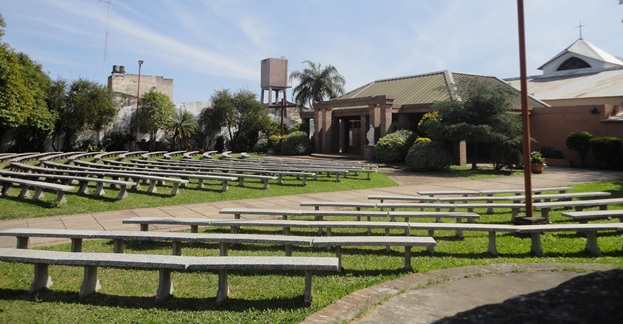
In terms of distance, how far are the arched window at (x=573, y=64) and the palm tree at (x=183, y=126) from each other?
3752 cm

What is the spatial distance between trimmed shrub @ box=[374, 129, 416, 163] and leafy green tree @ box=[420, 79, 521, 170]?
3337mm

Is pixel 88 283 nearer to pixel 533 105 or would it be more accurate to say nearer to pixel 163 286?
pixel 163 286

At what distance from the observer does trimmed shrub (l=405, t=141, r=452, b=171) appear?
804 inches

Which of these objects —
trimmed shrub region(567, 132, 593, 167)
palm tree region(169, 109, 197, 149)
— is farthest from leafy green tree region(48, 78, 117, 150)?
trimmed shrub region(567, 132, 593, 167)

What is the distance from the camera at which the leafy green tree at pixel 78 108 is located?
3209 centimetres

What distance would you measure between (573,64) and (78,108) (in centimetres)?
4615

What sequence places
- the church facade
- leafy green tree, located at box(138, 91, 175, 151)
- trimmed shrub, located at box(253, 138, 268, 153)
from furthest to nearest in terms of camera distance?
1. trimmed shrub, located at box(253, 138, 268, 153)
2. leafy green tree, located at box(138, 91, 175, 151)
3. the church facade

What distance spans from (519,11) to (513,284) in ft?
16.2

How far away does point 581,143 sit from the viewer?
923 inches

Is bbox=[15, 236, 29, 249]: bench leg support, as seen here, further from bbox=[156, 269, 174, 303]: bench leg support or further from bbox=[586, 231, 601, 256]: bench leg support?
bbox=[586, 231, 601, 256]: bench leg support

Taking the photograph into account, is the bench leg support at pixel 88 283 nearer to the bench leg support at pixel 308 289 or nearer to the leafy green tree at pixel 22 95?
the bench leg support at pixel 308 289

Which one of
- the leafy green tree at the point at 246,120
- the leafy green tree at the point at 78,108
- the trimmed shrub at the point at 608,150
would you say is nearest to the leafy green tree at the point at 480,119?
the trimmed shrub at the point at 608,150

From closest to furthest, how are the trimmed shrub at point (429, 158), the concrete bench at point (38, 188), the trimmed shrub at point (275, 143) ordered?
the concrete bench at point (38, 188), the trimmed shrub at point (429, 158), the trimmed shrub at point (275, 143)

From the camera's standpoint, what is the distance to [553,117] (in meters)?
26.0
